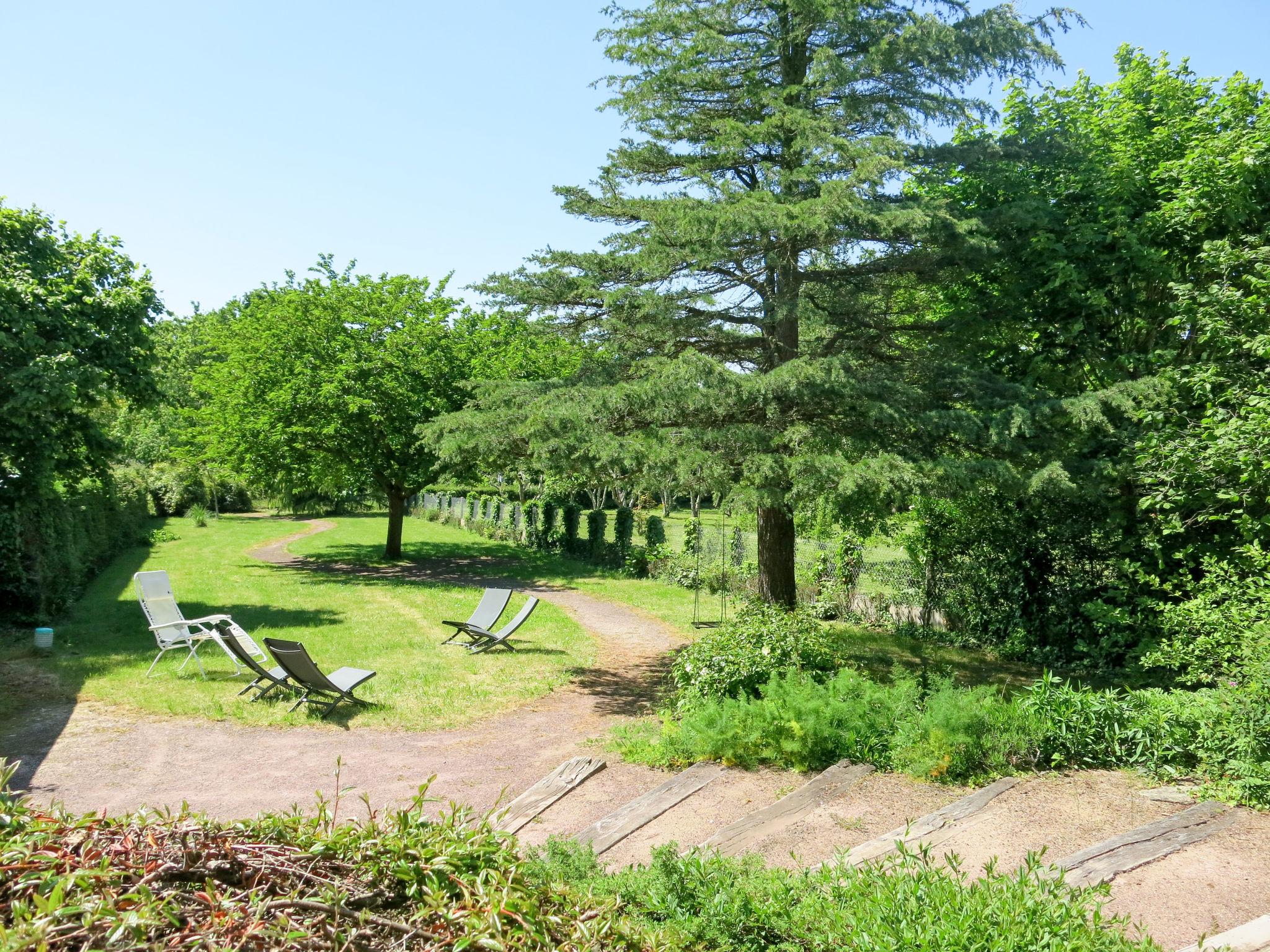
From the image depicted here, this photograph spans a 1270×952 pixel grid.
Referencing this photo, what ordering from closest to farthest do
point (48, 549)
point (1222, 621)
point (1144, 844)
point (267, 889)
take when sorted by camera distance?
point (267, 889)
point (1144, 844)
point (1222, 621)
point (48, 549)

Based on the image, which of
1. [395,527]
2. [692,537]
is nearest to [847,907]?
[692,537]

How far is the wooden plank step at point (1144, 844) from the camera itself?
4.15 m

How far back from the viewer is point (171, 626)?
10.8 meters

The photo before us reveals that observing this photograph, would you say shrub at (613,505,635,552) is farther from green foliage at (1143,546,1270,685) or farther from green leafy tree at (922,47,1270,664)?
green foliage at (1143,546,1270,685)

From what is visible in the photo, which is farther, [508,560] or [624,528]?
[508,560]

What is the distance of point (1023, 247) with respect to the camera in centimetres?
945

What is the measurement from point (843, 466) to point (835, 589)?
761 cm

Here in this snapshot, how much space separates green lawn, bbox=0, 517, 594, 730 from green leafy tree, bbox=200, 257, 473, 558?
3.45 meters

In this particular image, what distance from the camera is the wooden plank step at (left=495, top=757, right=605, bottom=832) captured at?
223 inches

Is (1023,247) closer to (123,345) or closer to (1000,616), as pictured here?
(1000,616)

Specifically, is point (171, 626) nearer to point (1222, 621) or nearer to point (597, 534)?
point (1222, 621)

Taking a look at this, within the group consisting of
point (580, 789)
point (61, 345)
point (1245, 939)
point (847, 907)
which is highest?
point (61, 345)

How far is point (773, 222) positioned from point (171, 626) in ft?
29.5

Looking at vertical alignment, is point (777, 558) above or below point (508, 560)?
above
